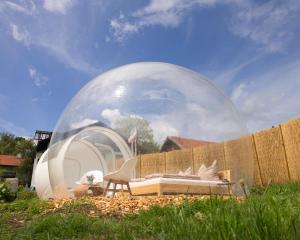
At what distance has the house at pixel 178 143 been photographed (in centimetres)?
980

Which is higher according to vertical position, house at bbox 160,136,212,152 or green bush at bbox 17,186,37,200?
house at bbox 160,136,212,152

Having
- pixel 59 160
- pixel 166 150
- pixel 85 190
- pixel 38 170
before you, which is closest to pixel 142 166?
pixel 166 150

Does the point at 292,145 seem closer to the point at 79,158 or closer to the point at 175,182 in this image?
the point at 175,182

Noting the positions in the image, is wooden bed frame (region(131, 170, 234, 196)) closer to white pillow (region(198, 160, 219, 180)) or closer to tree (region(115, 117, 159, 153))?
white pillow (region(198, 160, 219, 180))

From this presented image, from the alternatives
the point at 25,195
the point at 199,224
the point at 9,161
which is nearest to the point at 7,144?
the point at 9,161

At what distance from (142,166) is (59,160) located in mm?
2677

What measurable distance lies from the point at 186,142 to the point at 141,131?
4.67ft

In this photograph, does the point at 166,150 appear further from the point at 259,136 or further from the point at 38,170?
the point at 38,170

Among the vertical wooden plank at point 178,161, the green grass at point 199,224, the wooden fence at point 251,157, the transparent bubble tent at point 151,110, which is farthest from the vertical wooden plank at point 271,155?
the green grass at point 199,224

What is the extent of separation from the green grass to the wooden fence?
5848mm

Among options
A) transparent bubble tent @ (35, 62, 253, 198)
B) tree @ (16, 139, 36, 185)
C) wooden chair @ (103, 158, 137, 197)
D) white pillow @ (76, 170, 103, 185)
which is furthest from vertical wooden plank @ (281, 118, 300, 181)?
tree @ (16, 139, 36, 185)

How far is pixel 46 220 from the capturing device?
3.37 meters

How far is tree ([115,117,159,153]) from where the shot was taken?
33.2 feet

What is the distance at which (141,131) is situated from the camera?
10.5m
